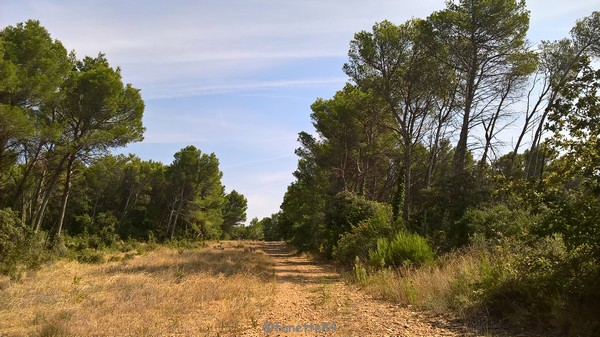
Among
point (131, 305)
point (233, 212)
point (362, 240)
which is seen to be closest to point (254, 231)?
point (233, 212)

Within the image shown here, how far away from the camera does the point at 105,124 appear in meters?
22.1

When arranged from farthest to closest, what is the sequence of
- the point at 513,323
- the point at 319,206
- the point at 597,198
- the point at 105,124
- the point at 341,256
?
Result: the point at 319,206
the point at 105,124
the point at 341,256
the point at 513,323
the point at 597,198

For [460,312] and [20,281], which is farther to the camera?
[20,281]

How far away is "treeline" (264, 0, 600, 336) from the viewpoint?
5625mm

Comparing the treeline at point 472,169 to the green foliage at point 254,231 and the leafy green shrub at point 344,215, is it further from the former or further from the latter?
the green foliage at point 254,231

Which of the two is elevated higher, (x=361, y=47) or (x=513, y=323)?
(x=361, y=47)

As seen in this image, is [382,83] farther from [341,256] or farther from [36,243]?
[36,243]

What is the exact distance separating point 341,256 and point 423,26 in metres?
11.9

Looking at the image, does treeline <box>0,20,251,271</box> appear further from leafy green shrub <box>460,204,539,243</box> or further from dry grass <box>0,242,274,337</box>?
leafy green shrub <box>460,204,539,243</box>

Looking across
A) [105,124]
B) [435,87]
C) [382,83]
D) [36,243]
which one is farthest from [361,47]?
[36,243]

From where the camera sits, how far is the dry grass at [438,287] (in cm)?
704

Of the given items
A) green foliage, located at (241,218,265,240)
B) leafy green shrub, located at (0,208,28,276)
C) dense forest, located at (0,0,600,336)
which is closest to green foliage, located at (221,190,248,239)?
green foliage, located at (241,218,265,240)

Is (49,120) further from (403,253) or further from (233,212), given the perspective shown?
(233,212)

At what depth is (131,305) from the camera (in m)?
7.90
